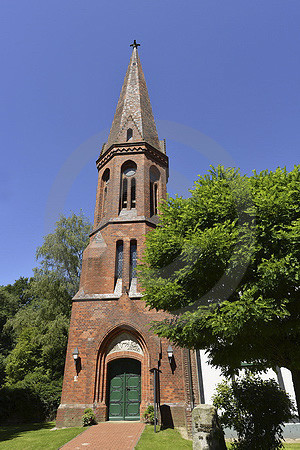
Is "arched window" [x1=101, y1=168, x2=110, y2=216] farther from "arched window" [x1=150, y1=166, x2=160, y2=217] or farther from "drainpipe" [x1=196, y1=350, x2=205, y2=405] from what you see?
"drainpipe" [x1=196, y1=350, x2=205, y2=405]

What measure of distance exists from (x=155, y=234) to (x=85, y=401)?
8.47m

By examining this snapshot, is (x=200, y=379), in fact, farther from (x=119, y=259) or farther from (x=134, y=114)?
(x=134, y=114)

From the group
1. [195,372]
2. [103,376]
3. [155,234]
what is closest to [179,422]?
[195,372]

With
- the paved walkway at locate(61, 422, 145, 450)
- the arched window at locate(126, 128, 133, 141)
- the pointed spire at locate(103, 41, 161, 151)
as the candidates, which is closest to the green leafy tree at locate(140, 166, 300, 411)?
the paved walkway at locate(61, 422, 145, 450)

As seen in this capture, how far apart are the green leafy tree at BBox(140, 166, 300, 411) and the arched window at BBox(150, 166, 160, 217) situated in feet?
31.5

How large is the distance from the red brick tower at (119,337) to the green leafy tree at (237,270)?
4.28 m

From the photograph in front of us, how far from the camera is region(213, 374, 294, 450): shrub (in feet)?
26.1

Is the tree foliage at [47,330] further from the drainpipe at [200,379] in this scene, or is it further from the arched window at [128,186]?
the arched window at [128,186]

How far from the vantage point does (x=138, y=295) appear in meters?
15.1

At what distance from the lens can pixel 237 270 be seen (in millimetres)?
8523

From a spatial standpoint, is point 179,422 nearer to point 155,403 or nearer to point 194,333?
point 155,403

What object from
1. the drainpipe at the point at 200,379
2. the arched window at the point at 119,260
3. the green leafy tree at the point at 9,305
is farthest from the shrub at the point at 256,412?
the green leafy tree at the point at 9,305

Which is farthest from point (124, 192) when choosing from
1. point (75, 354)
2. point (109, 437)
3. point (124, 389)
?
point (109, 437)

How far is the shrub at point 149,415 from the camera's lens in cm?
1223
